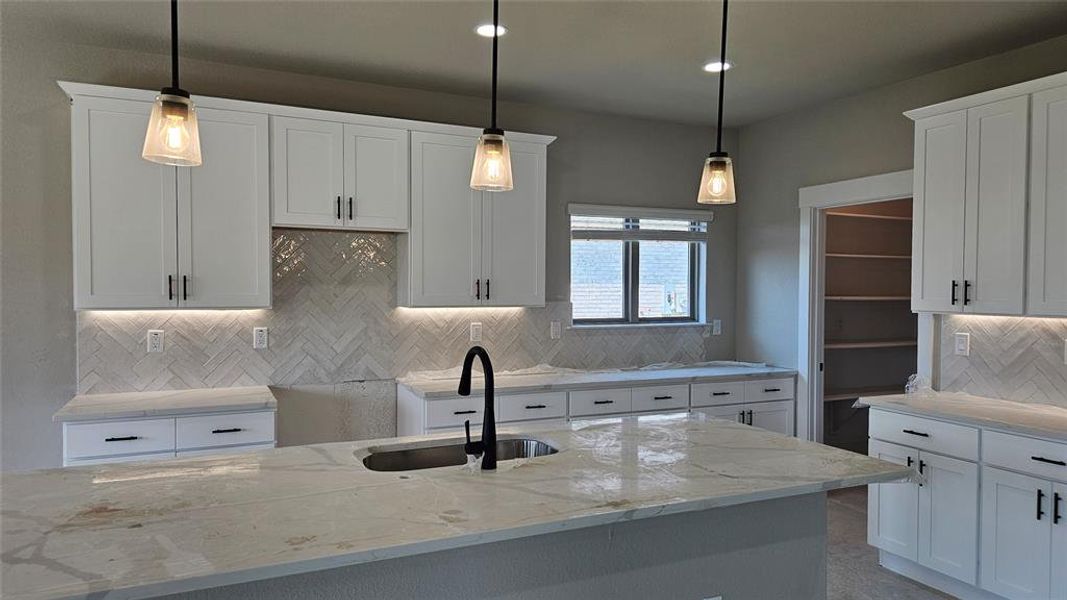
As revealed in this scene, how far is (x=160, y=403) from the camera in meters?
3.36

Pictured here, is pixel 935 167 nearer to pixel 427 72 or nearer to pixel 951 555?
pixel 951 555

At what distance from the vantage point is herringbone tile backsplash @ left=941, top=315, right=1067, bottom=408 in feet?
10.9

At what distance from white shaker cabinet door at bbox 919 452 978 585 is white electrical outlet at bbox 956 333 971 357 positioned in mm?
728

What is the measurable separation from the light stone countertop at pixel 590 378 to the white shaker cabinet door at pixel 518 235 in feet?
1.67

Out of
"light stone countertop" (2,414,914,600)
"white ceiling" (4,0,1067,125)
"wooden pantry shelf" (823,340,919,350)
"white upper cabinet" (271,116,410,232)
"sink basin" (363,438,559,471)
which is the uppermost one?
"white ceiling" (4,0,1067,125)

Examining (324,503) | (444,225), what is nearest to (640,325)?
(444,225)

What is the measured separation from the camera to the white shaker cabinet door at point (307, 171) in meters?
3.67

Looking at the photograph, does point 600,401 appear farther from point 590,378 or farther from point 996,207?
point 996,207

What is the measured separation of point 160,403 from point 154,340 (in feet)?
1.61

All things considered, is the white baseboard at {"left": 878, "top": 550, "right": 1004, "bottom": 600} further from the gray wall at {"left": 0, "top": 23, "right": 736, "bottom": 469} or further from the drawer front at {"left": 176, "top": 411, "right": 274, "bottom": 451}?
the gray wall at {"left": 0, "top": 23, "right": 736, "bottom": 469}

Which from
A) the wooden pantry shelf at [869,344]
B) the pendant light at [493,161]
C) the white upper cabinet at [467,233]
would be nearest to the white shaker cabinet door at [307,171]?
the white upper cabinet at [467,233]

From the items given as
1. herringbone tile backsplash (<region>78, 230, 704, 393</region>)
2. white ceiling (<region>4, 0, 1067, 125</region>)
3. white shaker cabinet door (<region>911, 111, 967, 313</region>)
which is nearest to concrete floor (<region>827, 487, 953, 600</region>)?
white shaker cabinet door (<region>911, 111, 967, 313</region>)

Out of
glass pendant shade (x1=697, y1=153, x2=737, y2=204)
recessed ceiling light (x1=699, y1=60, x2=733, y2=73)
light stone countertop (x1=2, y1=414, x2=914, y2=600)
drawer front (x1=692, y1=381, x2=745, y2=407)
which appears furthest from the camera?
drawer front (x1=692, y1=381, x2=745, y2=407)

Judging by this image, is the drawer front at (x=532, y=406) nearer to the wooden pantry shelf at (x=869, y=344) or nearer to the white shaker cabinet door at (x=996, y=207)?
the white shaker cabinet door at (x=996, y=207)
